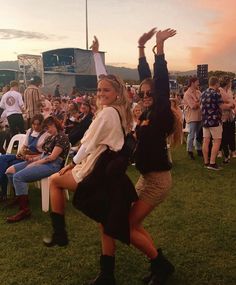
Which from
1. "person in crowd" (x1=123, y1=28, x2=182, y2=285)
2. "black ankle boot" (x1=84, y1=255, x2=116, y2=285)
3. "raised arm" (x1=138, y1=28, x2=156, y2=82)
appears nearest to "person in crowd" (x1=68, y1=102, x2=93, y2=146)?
"raised arm" (x1=138, y1=28, x2=156, y2=82)

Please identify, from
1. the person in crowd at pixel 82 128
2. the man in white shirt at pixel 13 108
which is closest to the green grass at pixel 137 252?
the person in crowd at pixel 82 128

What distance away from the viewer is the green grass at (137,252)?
3.76 metres

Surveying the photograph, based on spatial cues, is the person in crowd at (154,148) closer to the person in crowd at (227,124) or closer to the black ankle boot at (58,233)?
the black ankle boot at (58,233)

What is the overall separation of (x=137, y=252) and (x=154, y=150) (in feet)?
4.80

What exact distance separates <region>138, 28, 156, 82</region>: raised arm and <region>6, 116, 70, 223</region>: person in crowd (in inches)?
95.7

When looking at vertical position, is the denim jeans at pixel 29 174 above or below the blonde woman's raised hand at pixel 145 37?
below

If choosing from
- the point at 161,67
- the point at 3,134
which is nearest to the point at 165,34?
the point at 161,67

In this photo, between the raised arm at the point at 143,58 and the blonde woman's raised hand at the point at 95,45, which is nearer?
the raised arm at the point at 143,58

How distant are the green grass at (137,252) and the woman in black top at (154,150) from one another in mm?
497

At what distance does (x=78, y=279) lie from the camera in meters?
3.71

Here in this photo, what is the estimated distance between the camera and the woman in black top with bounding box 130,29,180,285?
314 centimetres

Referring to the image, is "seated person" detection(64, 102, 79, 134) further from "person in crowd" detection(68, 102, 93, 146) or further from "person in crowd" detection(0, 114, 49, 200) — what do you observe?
"person in crowd" detection(0, 114, 49, 200)

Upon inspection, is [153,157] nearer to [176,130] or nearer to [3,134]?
[176,130]

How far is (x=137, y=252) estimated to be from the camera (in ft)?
13.9
